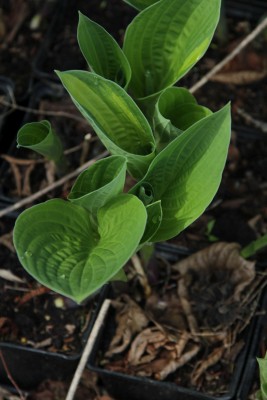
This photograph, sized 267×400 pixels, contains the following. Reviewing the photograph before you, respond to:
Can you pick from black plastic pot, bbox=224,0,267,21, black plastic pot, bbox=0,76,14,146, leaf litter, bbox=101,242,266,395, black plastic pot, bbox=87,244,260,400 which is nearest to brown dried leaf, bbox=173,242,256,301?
leaf litter, bbox=101,242,266,395

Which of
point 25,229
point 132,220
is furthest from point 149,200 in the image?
point 25,229

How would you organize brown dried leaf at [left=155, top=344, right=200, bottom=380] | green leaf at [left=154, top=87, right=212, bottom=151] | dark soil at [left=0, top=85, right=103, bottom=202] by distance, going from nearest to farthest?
green leaf at [left=154, top=87, right=212, bottom=151] < brown dried leaf at [left=155, top=344, right=200, bottom=380] < dark soil at [left=0, top=85, right=103, bottom=202]

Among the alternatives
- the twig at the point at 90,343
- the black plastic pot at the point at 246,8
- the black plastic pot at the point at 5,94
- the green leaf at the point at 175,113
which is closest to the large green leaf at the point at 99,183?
the green leaf at the point at 175,113

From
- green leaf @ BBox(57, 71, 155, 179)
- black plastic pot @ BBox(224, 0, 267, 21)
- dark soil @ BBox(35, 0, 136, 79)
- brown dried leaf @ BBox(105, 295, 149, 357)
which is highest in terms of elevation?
green leaf @ BBox(57, 71, 155, 179)

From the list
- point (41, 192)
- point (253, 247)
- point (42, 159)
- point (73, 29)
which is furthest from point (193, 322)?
point (73, 29)

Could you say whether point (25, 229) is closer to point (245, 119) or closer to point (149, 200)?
point (149, 200)

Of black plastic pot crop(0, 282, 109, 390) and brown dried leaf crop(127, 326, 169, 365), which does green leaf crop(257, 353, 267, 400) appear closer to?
brown dried leaf crop(127, 326, 169, 365)
